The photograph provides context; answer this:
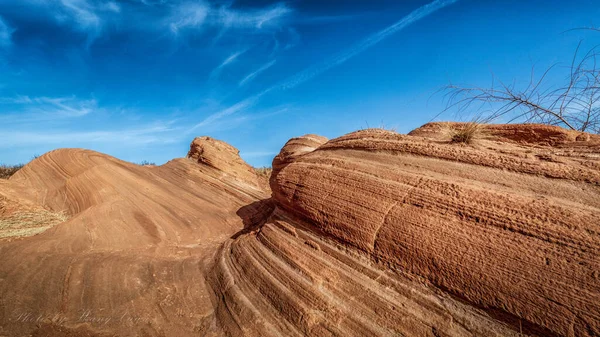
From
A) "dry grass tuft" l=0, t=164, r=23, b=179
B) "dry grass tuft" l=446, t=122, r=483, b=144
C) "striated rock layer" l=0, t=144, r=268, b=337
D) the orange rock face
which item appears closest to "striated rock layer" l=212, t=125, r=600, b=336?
"dry grass tuft" l=446, t=122, r=483, b=144

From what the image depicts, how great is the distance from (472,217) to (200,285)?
336cm

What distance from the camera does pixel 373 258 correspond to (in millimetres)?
2770

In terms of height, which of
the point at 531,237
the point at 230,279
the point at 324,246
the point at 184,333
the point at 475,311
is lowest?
the point at 184,333

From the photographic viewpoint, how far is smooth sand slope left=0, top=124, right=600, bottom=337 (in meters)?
2.07

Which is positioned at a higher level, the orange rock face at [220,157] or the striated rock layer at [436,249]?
the orange rock face at [220,157]

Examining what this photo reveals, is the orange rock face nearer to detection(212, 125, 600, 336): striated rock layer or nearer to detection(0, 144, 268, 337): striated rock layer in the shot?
detection(0, 144, 268, 337): striated rock layer

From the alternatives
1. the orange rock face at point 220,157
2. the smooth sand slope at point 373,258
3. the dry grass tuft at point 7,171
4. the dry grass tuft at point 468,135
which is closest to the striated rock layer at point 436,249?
the smooth sand slope at point 373,258

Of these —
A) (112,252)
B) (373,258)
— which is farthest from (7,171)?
(373,258)

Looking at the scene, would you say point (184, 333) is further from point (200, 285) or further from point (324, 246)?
point (324, 246)

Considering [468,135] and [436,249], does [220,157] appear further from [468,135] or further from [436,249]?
[436,249]

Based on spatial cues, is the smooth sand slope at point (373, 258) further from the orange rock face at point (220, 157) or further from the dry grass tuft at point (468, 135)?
the orange rock face at point (220, 157)

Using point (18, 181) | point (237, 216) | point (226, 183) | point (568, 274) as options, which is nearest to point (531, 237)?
point (568, 274)

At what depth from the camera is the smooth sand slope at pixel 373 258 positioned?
2.07m

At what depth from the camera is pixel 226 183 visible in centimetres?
912
